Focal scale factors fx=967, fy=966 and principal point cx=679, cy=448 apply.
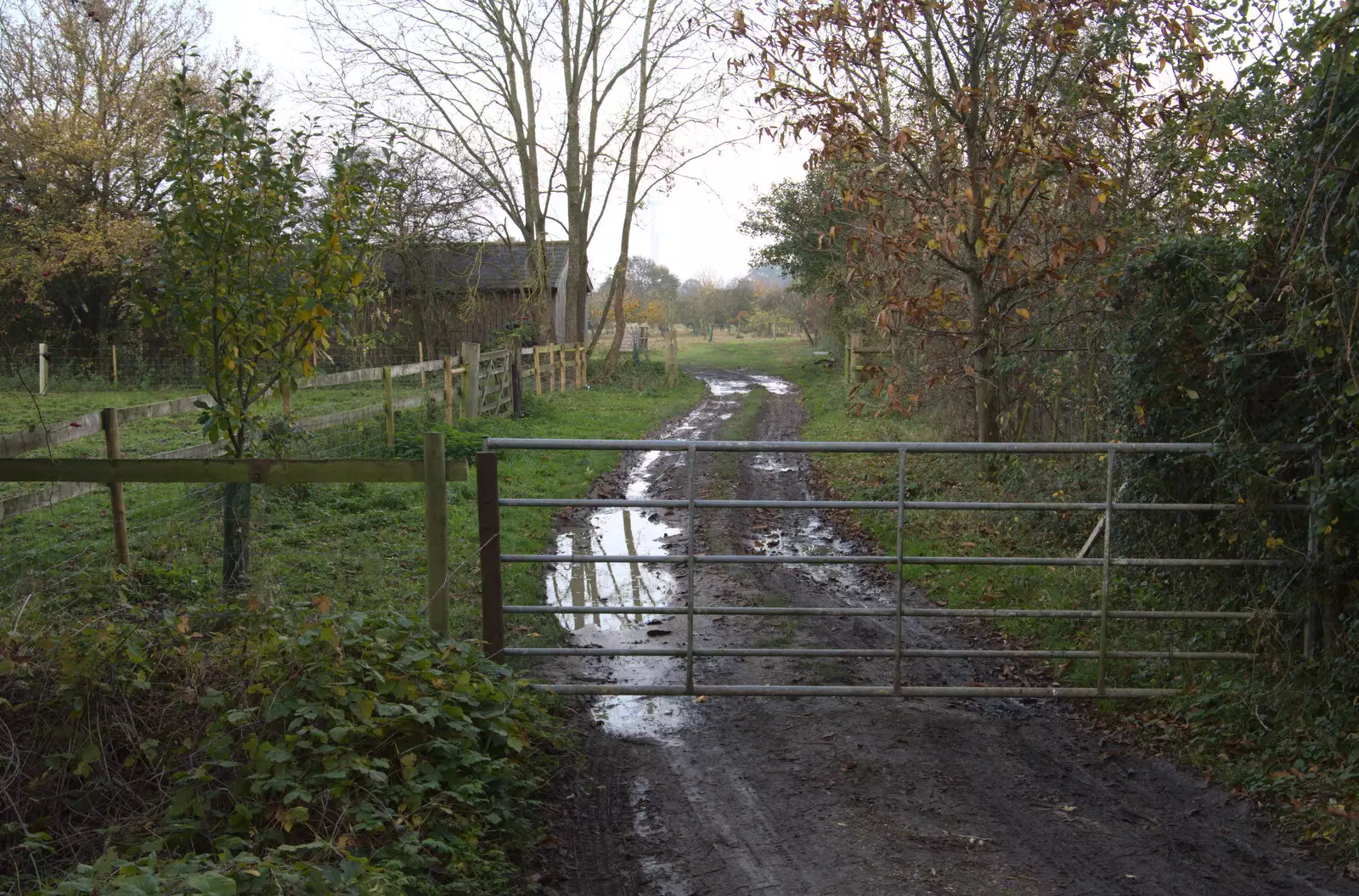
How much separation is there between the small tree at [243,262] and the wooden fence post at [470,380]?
9.94 meters

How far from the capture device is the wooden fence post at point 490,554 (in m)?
5.52

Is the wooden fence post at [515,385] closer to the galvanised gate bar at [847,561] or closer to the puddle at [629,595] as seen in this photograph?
the puddle at [629,595]

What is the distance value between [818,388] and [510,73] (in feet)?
42.3

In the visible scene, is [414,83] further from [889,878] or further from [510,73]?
[889,878]

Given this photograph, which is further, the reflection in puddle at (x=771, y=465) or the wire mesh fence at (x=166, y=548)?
the reflection in puddle at (x=771, y=465)

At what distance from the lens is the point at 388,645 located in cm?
479

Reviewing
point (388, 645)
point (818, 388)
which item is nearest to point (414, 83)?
point (818, 388)

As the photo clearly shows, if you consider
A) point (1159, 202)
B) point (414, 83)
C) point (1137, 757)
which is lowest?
point (1137, 757)

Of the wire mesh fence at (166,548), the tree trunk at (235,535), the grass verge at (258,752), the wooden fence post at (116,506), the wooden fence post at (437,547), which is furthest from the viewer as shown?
the wooden fence post at (116,506)

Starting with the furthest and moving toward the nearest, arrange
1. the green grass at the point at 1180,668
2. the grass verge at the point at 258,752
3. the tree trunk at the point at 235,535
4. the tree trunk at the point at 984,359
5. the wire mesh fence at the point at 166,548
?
the tree trunk at the point at 984,359, the tree trunk at the point at 235,535, the wire mesh fence at the point at 166,548, the green grass at the point at 1180,668, the grass verge at the point at 258,752

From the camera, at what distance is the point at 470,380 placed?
17094mm

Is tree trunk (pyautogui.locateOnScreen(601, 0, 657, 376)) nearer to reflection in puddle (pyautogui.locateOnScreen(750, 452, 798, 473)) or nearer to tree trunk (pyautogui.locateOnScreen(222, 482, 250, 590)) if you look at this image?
reflection in puddle (pyautogui.locateOnScreen(750, 452, 798, 473))

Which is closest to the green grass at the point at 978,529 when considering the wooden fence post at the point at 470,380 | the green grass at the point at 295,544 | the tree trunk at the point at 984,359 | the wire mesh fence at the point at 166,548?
the tree trunk at the point at 984,359

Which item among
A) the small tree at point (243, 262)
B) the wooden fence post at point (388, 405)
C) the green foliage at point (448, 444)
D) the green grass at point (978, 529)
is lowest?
the green grass at point (978, 529)
